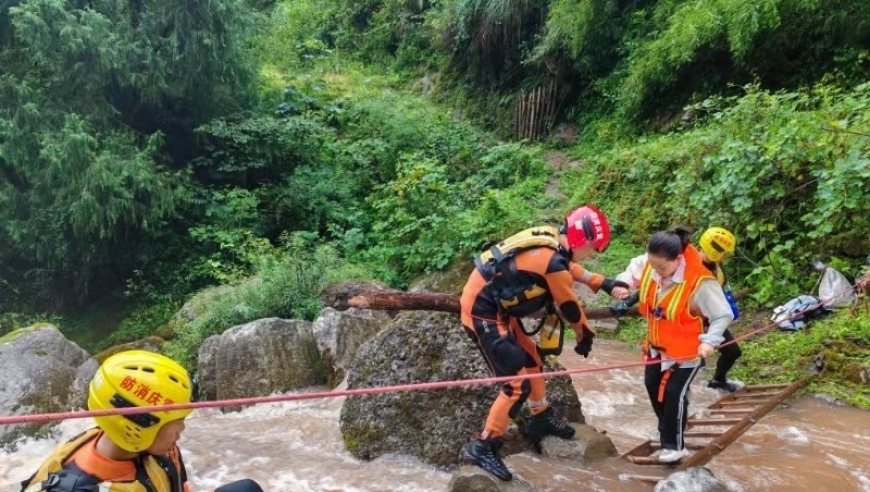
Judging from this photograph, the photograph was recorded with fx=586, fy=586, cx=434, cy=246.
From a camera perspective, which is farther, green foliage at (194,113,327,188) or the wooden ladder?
green foliage at (194,113,327,188)

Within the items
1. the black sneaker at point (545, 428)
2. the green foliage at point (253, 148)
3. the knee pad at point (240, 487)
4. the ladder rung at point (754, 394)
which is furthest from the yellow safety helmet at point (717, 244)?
the green foliage at point (253, 148)

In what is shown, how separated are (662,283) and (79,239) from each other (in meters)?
11.2

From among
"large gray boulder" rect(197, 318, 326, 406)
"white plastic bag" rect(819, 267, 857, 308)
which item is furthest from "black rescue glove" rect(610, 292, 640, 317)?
"large gray boulder" rect(197, 318, 326, 406)

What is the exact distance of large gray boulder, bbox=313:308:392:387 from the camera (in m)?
7.68

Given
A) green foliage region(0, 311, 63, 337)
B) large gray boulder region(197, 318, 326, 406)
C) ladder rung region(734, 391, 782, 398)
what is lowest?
green foliage region(0, 311, 63, 337)

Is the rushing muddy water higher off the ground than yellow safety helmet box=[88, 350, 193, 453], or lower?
lower

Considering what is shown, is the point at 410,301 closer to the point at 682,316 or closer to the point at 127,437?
the point at 682,316

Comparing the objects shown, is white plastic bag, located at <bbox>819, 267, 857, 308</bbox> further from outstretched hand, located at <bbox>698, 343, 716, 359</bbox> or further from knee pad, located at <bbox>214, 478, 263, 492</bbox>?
knee pad, located at <bbox>214, 478, 263, 492</bbox>

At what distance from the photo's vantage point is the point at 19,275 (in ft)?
40.6

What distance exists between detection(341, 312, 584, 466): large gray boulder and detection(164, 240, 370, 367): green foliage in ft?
12.1

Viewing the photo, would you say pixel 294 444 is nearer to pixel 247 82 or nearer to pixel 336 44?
pixel 247 82

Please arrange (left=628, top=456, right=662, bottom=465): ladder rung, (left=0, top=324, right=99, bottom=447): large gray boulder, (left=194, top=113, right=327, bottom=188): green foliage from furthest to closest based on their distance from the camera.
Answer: (left=194, top=113, right=327, bottom=188): green foliage < (left=0, top=324, right=99, bottom=447): large gray boulder < (left=628, top=456, right=662, bottom=465): ladder rung

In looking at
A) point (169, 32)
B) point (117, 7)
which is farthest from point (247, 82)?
point (117, 7)

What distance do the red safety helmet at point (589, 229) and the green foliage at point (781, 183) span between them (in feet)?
14.0
